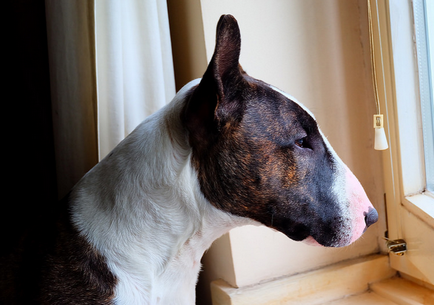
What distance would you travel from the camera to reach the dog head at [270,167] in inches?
30.4

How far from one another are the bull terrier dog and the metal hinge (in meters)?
0.42

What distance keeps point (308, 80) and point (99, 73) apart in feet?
1.91

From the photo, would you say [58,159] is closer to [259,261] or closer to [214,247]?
[214,247]

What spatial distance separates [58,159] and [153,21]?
18.3 inches

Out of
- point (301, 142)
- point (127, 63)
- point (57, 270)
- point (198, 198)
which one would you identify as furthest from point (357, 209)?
point (127, 63)

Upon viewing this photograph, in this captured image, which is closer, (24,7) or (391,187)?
(391,187)

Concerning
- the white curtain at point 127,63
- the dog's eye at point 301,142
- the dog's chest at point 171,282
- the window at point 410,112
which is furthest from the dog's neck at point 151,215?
the window at point 410,112

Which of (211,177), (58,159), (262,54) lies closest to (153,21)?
(262,54)

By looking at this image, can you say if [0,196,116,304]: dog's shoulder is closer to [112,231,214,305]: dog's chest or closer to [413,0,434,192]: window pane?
[112,231,214,305]: dog's chest

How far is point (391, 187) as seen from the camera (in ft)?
3.87

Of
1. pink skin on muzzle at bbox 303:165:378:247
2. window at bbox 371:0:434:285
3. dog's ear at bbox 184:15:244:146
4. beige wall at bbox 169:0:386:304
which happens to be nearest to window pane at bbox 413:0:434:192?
window at bbox 371:0:434:285

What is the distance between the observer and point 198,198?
2.62ft

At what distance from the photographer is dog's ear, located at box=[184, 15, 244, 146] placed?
685 millimetres

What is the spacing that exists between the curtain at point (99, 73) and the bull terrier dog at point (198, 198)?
337mm
